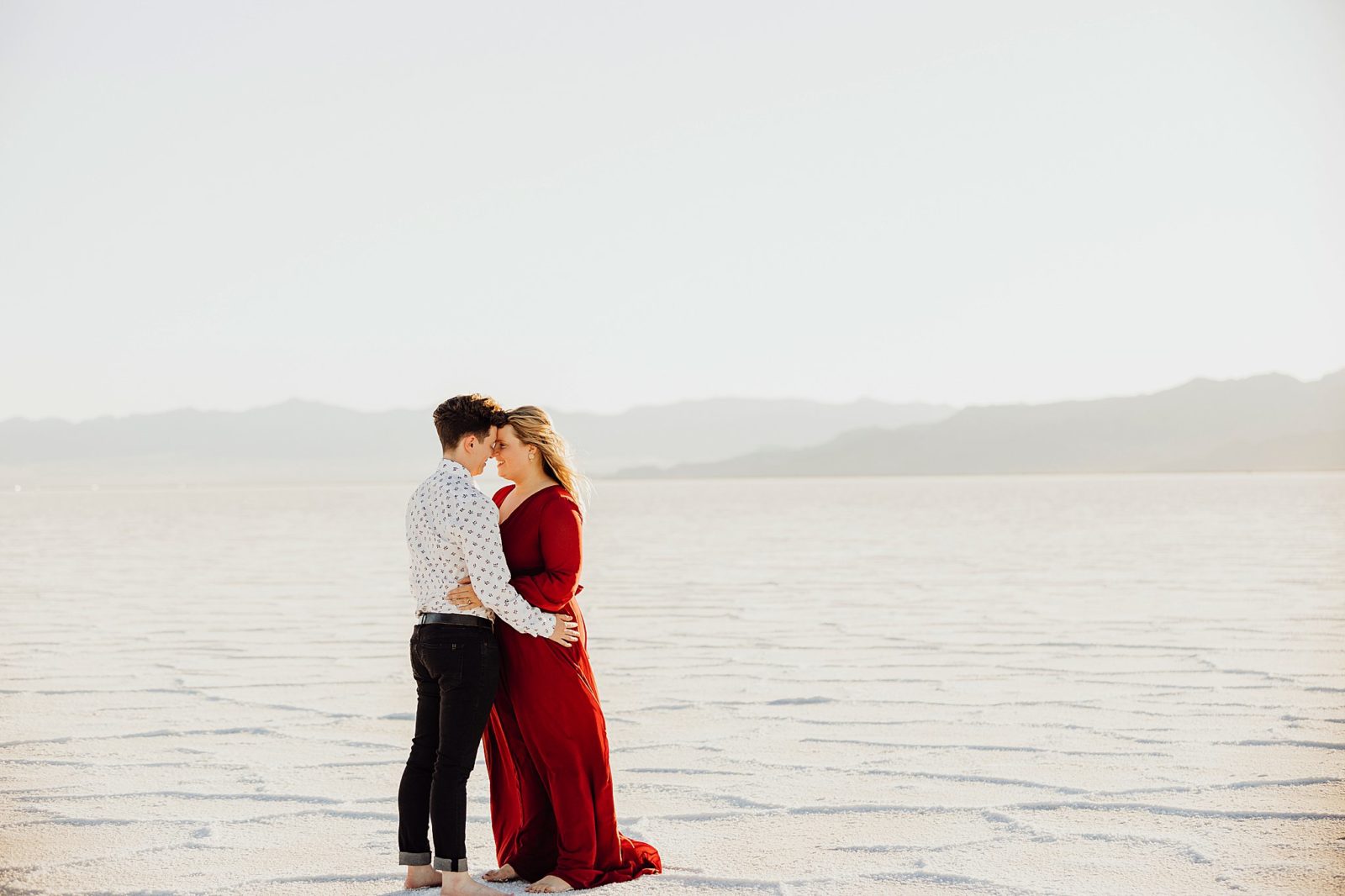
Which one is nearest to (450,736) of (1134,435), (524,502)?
(524,502)

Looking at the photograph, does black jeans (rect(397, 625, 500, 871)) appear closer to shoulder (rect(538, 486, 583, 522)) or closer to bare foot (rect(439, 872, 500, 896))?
bare foot (rect(439, 872, 500, 896))

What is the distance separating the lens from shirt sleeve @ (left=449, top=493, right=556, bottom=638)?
313 cm

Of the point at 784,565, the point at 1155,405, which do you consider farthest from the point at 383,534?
the point at 1155,405

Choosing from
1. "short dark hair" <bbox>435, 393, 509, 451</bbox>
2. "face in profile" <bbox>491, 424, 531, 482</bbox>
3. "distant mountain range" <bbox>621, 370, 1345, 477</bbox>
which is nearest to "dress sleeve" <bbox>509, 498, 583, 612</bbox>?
"face in profile" <bbox>491, 424, 531, 482</bbox>

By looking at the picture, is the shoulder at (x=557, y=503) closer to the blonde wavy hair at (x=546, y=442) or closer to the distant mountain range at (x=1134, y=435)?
the blonde wavy hair at (x=546, y=442)

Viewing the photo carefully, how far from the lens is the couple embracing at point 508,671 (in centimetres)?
318

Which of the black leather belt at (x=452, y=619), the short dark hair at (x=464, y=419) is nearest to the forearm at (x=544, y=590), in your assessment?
the black leather belt at (x=452, y=619)

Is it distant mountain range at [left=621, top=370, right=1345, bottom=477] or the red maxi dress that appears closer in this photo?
the red maxi dress

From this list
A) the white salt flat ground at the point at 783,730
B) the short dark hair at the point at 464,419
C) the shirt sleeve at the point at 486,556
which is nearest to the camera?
the shirt sleeve at the point at 486,556

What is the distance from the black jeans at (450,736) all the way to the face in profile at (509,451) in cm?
39

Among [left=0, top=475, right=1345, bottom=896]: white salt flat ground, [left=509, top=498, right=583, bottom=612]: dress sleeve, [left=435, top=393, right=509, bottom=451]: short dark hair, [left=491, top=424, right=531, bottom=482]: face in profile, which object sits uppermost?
[left=435, top=393, right=509, bottom=451]: short dark hair

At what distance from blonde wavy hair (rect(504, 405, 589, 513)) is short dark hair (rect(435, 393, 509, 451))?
0.07m

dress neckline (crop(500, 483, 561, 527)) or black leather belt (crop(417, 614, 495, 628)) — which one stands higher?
dress neckline (crop(500, 483, 561, 527))

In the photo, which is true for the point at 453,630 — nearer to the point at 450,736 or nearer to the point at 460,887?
the point at 450,736
